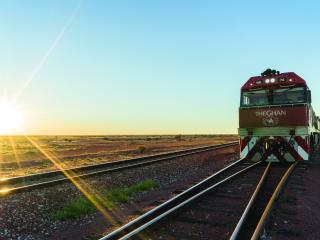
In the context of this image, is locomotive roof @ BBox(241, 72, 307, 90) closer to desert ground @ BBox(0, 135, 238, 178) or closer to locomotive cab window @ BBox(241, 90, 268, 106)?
locomotive cab window @ BBox(241, 90, 268, 106)

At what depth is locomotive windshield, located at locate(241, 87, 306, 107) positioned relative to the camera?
49.9 feet

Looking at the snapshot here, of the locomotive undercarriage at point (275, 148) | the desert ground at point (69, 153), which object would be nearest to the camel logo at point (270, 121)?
the locomotive undercarriage at point (275, 148)

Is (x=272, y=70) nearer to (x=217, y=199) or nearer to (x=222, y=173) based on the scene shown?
(x=222, y=173)

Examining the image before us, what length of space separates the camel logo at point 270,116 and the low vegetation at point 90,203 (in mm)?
6808

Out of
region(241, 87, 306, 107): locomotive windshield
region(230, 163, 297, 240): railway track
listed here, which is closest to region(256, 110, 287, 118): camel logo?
region(241, 87, 306, 107): locomotive windshield

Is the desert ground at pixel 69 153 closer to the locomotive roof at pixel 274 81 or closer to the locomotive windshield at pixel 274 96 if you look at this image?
the locomotive windshield at pixel 274 96

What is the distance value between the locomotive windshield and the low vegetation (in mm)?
7408

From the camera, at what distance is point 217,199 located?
28.7 ft

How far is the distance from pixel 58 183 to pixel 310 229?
8447 mm

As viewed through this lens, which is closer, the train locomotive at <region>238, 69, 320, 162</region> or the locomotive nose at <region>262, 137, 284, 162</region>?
the train locomotive at <region>238, 69, 320, 162</region>

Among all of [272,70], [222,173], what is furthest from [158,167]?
[272,70]

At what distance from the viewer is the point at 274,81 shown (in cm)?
1567

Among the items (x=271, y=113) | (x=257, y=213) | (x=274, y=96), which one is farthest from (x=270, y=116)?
(x=257, y=213)

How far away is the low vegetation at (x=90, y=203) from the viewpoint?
778 cm
